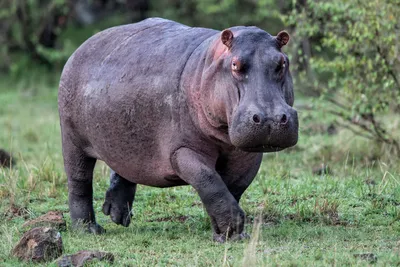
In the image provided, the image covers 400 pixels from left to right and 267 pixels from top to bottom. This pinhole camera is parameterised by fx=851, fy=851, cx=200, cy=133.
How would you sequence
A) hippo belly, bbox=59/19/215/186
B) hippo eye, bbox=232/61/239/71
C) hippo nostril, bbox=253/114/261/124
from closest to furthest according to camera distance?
hippo nostril, bbox=253/114/261/124
hippo eye, bbox=232/61/239/71
hippo belly, bbox=59/19/215/186

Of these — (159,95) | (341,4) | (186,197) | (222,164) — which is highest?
(341,4)

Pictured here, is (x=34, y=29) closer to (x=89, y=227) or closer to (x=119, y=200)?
(x=119, y=200)

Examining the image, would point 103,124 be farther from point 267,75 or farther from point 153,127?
point 267,75

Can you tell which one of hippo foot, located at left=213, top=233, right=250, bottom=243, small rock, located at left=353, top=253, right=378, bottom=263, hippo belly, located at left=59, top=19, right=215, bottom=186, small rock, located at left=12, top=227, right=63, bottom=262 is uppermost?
Result: hippo belly, located at left=59, top=19, right=215, bottom=186

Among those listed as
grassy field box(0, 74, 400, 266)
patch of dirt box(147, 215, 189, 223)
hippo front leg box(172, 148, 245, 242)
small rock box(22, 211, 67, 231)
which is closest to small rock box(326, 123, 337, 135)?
grassy field box(0, 74, 400, 266)

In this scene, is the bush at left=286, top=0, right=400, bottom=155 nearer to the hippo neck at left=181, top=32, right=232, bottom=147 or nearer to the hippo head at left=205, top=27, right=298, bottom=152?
the hippo neck at left=181, top=32, right=232, bottom=147

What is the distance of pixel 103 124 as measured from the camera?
604 cm

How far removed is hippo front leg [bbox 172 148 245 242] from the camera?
17.7 ft

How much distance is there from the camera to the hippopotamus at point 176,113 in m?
5.08

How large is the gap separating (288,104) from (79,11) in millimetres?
15900

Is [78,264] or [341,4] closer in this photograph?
[78,264]

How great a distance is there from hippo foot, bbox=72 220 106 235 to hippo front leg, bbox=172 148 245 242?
1130 mm

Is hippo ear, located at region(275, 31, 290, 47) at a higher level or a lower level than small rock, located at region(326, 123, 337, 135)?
higher

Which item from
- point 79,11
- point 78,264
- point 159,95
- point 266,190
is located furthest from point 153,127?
point 79,11
